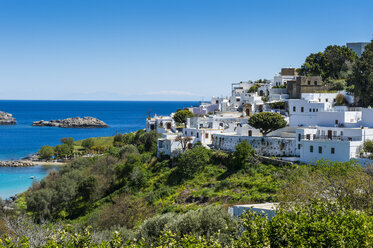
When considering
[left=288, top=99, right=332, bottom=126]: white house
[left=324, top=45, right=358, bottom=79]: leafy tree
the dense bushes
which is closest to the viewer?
the dense bushes

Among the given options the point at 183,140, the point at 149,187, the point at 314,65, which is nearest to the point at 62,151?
the point at 183,140

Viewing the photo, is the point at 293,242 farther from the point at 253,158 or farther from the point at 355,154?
the point at 253,158

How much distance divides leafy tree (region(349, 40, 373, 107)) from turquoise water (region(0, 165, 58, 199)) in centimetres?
4189

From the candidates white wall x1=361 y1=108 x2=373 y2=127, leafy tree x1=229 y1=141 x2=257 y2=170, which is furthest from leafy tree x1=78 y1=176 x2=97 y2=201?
white wall x1=361 y1=108 x2=373 y2=127

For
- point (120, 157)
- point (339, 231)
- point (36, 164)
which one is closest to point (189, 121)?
point (120, 157)

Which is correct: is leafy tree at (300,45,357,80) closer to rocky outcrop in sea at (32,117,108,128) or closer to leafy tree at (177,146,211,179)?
leafy tree at (177,146,211,179)

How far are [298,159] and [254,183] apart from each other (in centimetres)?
521

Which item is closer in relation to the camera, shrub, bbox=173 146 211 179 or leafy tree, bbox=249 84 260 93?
shrub, bbox=173 146 211 179

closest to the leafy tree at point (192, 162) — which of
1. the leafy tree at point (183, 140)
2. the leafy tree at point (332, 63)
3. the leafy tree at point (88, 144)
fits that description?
the leafy tree at point (183, 140)

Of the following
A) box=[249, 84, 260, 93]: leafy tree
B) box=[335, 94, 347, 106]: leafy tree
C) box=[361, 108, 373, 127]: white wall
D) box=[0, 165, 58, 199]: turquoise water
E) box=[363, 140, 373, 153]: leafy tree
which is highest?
box=[249, 84, 260, 93]: leafy tree

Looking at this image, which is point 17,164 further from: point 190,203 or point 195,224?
point 195,224

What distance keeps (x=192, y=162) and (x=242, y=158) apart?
201 inches

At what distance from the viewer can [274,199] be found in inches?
967

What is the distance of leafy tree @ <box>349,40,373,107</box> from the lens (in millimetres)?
40594
